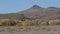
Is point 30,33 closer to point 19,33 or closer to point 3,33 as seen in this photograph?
point 19,33

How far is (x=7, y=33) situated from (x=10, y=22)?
49.5 feet

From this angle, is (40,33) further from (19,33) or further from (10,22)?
(10,22)

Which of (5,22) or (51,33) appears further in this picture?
(5,22)

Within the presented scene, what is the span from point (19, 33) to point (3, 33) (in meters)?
1.73

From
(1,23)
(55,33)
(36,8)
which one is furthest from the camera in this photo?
(36,8)

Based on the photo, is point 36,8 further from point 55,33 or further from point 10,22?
point 55,33

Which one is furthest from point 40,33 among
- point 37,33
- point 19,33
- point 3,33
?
point 3,33

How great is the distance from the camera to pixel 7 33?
25.5 metres

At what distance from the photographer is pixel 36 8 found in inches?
7028

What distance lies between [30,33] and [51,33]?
2.19m

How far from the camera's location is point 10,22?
40.6 m

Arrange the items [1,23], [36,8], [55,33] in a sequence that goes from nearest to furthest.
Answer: [55,33]
[1,23]
[36,8]

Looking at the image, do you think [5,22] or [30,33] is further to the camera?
[5,22]

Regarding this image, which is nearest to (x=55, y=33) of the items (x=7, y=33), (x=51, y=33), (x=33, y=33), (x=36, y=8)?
(x=51, y=33)
